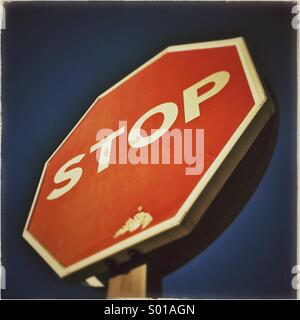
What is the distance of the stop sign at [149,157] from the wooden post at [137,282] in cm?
9

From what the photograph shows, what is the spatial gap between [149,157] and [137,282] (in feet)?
2.22

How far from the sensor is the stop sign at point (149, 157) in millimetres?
3178

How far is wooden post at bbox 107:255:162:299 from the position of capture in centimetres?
321

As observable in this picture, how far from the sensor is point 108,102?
363cm

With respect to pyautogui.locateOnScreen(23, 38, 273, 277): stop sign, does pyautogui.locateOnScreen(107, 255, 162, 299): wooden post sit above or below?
below

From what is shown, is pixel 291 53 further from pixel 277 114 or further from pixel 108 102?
pixel 108 102

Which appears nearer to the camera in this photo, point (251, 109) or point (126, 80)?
point (251, 109)

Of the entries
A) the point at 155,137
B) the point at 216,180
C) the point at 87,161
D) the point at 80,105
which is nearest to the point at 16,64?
the point at 80,105

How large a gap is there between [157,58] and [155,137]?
0.52m

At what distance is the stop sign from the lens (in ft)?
10.4

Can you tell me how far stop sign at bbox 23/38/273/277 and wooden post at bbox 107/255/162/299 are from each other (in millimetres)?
90

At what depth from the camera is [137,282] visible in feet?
10.6

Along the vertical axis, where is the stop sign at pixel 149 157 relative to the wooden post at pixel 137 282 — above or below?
above
